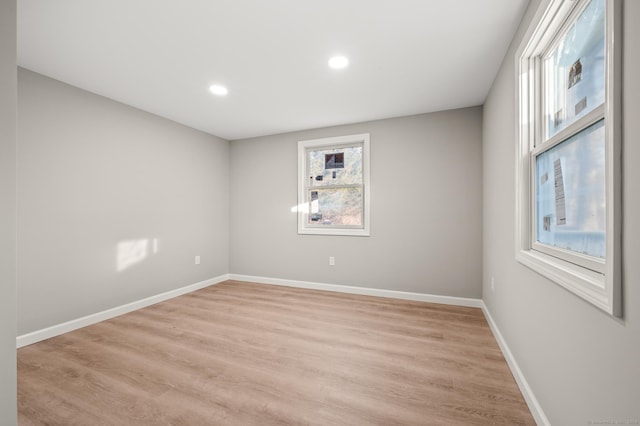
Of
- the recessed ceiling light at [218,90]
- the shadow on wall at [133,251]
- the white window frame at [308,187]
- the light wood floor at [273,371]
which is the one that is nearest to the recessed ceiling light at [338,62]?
the recessed ceiling light at [218,90]

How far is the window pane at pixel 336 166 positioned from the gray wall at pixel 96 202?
174cm

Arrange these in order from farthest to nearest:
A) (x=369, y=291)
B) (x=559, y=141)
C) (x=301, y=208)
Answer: (x=301, y=208) → (x=369, y=291) → (x=559, y=141)

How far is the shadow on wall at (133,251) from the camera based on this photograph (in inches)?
129

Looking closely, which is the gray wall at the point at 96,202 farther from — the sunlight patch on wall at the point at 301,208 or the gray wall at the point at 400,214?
the sunlight patch on wall at the point at 301,208

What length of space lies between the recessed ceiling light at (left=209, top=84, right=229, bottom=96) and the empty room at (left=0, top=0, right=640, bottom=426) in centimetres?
3

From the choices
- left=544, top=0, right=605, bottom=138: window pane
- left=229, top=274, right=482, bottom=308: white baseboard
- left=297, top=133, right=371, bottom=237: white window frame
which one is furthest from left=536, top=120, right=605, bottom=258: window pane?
left=297, top=133, right=371, bottom=237: white window frame

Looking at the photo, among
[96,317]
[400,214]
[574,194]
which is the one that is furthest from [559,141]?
[96,317]

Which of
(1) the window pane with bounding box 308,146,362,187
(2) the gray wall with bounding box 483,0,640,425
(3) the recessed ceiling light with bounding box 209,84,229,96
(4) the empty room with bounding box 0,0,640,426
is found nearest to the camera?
(2) the gray wall with bounding box 483,0,640,425

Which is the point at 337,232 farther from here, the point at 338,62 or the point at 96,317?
the point at 96,317

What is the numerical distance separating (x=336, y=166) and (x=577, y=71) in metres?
3.11

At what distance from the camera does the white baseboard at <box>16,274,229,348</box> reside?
2.51 metres

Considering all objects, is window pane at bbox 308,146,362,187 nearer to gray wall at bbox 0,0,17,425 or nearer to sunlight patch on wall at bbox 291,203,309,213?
sunlight patch on wall at bbox 291,203,309,213

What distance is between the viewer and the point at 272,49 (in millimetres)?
2270

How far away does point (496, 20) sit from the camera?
6.39ft
